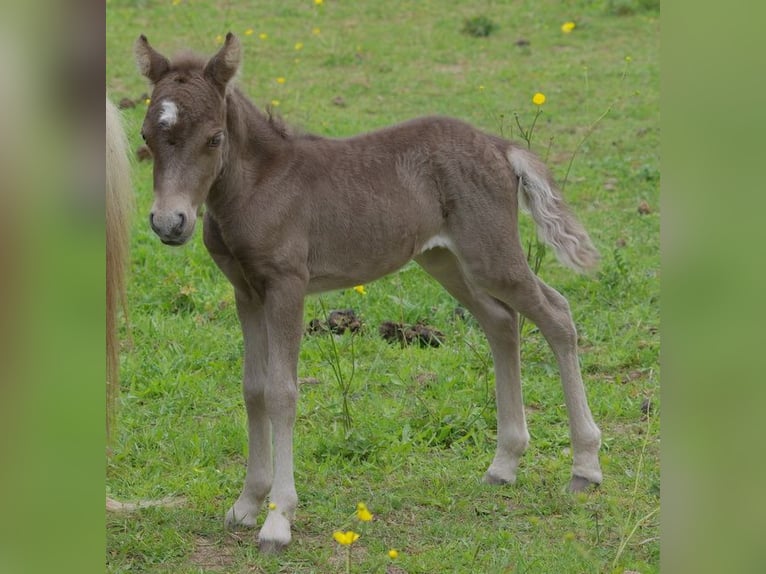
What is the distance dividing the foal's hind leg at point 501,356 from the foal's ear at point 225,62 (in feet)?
4.15

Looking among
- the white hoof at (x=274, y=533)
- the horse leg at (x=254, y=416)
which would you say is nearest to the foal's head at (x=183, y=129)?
the horse leg at (x=254, y=416)

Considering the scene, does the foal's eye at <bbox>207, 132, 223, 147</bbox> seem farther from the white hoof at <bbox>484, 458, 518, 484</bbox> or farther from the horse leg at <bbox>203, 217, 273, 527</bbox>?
the white hoof at <bbox>484, 458, 518, 484</bbox>

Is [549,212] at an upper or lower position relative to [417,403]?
upper

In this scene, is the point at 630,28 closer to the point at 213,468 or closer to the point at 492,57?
the point at 492,57

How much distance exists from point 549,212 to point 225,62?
4.94ft

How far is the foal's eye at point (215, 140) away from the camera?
3.51 metres

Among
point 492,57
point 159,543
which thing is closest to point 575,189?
point 492,57

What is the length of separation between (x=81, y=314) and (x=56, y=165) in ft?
0.57

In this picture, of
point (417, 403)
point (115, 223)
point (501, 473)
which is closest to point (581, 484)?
point (501, 473)

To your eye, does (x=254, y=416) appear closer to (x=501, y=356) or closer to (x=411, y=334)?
(x=501, y=356)

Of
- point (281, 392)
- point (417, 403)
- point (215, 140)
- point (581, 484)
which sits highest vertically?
point (215, 140)

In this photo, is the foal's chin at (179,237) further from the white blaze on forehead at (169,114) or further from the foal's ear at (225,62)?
the foal's ear at (225,62)

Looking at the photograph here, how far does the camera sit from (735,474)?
1369 millimetres

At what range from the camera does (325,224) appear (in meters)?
3.95
